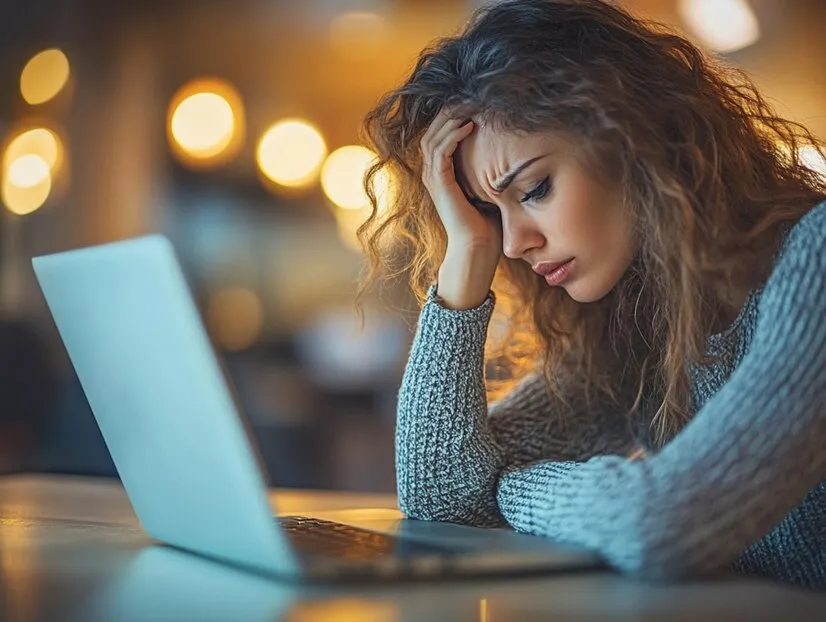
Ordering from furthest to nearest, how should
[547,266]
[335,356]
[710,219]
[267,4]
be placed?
[335,356]
[267,4]
[547,266]
[710,219]

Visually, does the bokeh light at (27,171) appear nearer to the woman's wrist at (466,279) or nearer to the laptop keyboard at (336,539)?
the woman's wrist at (466,279)

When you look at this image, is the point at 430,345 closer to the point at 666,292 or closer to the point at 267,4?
the point at 666,292

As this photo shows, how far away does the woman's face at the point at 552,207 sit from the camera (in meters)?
1.14

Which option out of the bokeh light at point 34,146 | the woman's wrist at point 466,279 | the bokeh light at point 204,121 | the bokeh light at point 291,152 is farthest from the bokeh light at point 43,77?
the woman's wrist at point 466,279

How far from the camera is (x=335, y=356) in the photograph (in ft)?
19.0

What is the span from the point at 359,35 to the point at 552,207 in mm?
4378

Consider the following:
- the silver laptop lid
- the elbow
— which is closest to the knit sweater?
the elbow

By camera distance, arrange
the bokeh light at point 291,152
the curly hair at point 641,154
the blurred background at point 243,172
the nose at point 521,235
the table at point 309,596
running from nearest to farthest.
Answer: the table at point 309,596, the curly hair at point 641,154, the nose at point 521,235, the blurred background at point 243,172, the bokeh light at point 291,152

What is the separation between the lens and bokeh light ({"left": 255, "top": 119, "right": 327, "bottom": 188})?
477 cm

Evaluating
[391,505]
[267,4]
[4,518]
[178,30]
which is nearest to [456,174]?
[391,505]

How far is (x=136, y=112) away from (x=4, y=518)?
14.6 feet

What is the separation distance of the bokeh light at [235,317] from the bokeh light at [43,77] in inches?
63.1

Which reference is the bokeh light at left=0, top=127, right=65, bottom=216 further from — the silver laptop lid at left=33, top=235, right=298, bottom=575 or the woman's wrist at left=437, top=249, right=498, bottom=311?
the silver laptop lid at left=33, top=235, right=298, bottom=575

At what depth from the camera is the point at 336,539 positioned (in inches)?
37.9
